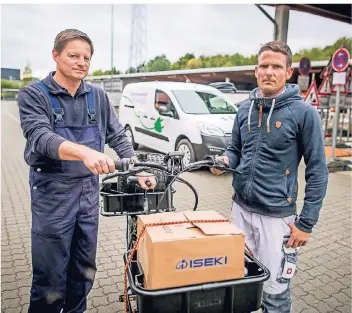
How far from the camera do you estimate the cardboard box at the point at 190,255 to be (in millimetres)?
1325

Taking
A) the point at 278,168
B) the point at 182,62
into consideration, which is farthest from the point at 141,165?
the point at 182,62

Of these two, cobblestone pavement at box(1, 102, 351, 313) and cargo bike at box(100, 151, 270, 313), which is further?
cobblestone pavement at box(1, 102, 351, 313)

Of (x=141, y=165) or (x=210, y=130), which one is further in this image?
(x=210, y=130)

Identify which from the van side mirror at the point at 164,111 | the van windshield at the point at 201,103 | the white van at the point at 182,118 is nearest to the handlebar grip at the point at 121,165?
the white van at the point at 182,118

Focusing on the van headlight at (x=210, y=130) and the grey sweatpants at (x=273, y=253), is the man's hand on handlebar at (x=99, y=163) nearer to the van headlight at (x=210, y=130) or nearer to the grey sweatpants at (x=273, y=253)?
the grey sweatpants at (x=273, y=253)

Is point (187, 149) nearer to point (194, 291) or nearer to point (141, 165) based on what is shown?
point (141, 165)

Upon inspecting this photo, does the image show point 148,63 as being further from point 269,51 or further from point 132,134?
point 269,51

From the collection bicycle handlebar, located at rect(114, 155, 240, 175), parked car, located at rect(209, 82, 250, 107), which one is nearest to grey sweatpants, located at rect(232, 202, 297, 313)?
bicycle handlebar, located at rect(114, 155, 240, 175)

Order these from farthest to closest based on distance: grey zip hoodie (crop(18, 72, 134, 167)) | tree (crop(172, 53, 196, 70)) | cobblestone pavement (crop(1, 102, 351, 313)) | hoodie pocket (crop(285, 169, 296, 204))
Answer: tree (crop(172, 53, 196, 70)), cobblestone pavement (crop(1, 102, 351, 313)), hoodie pocket (crop(285, 169, 296, 204)), grey zip hoodie (crop(18, 72, 134, 167))

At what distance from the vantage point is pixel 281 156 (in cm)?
202

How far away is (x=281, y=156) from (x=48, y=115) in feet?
4.35

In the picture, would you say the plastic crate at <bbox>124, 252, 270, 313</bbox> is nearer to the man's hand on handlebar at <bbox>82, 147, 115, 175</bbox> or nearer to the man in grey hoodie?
the man's hand on handlebar at <bbox>82, 147, 115, 175</bbox>

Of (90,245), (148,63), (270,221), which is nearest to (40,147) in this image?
(90,245)

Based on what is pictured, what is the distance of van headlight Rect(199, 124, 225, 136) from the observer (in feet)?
23.6
